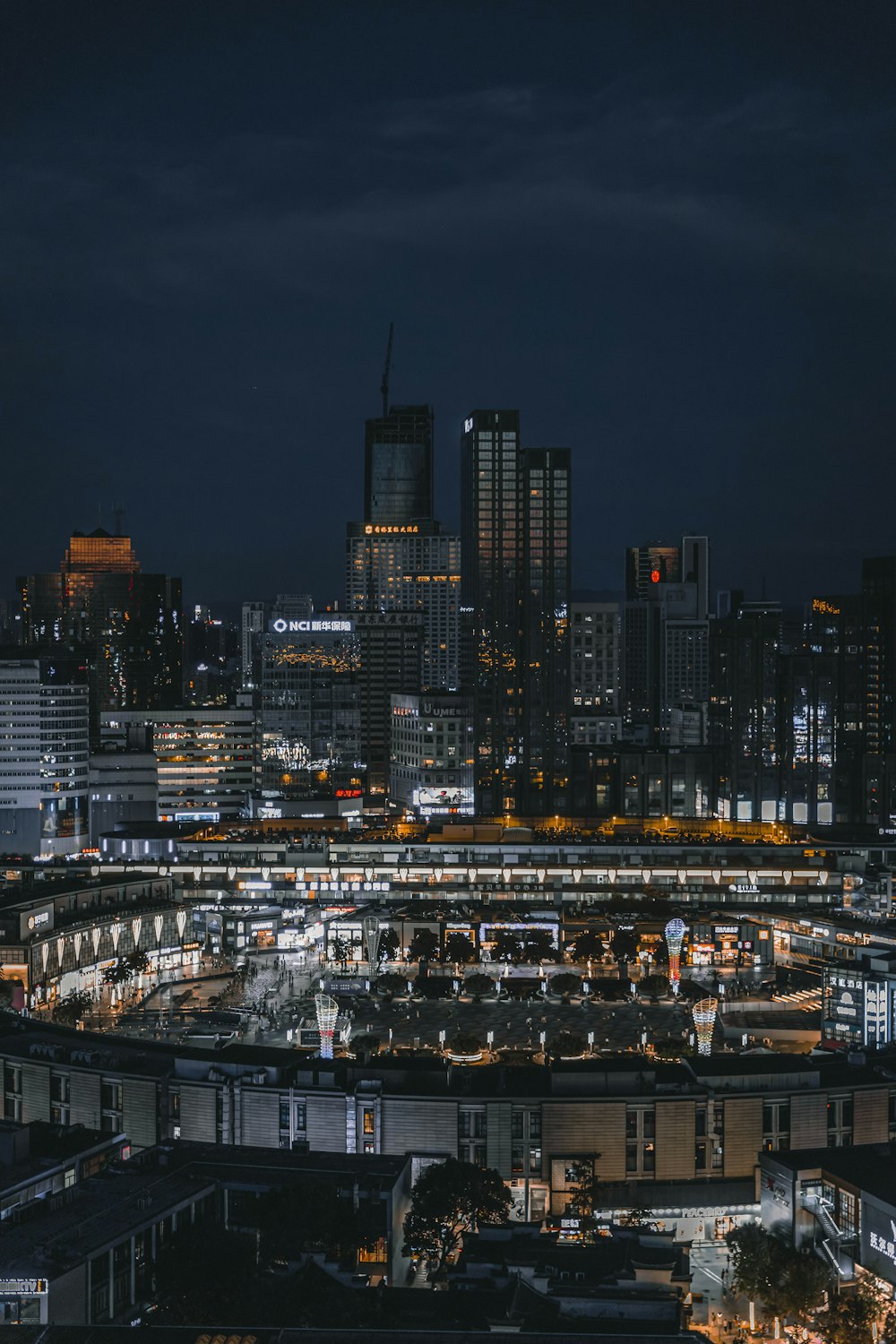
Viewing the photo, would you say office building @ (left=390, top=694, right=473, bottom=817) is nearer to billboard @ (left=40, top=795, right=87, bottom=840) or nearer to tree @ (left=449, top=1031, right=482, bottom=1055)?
billboard @ (left=40, top=795, right=87, bottom=840)

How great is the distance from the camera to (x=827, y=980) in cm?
2555

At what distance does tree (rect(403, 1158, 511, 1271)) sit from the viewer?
51.3 feet

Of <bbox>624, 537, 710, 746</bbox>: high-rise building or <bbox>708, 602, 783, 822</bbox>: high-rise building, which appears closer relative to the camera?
<bbox>708, 602, 783, 822</bbox>: high-rise building

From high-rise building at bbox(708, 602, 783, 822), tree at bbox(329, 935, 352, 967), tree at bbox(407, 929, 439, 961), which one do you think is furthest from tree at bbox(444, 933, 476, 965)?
high-rise building at bbox(708, 602, 783, 822)

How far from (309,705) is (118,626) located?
32.0 meters

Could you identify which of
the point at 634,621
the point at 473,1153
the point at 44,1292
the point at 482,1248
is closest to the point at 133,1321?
the point at 44,1292

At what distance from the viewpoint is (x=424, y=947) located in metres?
31.7

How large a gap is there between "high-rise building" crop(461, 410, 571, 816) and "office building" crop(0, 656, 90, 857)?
13824mm

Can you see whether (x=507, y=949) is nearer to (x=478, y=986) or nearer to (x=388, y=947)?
(x=388, y=947)

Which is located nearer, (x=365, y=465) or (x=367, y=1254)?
(x=367, y=1254)

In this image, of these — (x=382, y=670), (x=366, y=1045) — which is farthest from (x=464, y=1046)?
(x=382, y=670)

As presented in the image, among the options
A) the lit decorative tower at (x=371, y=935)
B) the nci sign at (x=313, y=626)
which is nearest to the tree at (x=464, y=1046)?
the lit decorative tower at (x=371, y=935)

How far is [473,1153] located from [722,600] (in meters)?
98.2

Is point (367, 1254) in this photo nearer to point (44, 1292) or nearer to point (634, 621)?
point (44, 1292)
